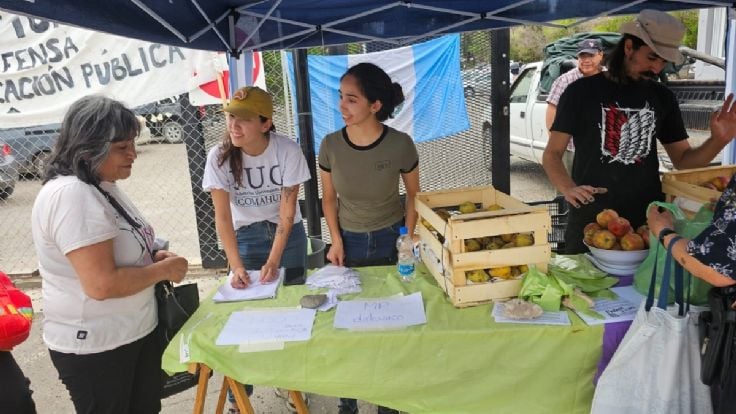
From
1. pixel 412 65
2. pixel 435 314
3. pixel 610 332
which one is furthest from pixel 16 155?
pixel 610 332

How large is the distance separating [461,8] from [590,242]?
1.86 metres

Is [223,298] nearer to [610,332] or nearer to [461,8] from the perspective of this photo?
[610,332]

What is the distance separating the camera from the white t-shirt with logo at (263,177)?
101 inches

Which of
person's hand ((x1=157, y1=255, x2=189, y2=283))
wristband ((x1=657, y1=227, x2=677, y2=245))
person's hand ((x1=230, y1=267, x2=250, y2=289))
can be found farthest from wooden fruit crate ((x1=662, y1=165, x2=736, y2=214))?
person's hand ((x1=157, y1=255, x2=189, y2=283))

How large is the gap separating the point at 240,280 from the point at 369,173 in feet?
2.73

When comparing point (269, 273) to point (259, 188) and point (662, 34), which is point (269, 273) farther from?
point (662, 34)

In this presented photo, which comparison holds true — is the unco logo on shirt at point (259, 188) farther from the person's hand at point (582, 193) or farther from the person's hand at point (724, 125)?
the person's hand at point (724, 125)

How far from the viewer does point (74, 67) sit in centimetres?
453

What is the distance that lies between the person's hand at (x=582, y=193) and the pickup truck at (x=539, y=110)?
2.38 meters

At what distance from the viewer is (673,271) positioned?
66.9 inches

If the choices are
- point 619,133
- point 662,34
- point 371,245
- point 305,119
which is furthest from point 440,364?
point 305,119

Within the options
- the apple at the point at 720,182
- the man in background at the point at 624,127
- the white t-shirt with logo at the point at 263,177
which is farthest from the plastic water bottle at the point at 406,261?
the apple at the point at 720,182

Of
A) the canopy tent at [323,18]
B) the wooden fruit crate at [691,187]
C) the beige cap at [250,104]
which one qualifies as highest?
the canopy tent at [323,18]

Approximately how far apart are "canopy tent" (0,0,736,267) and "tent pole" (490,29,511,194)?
921 mm
